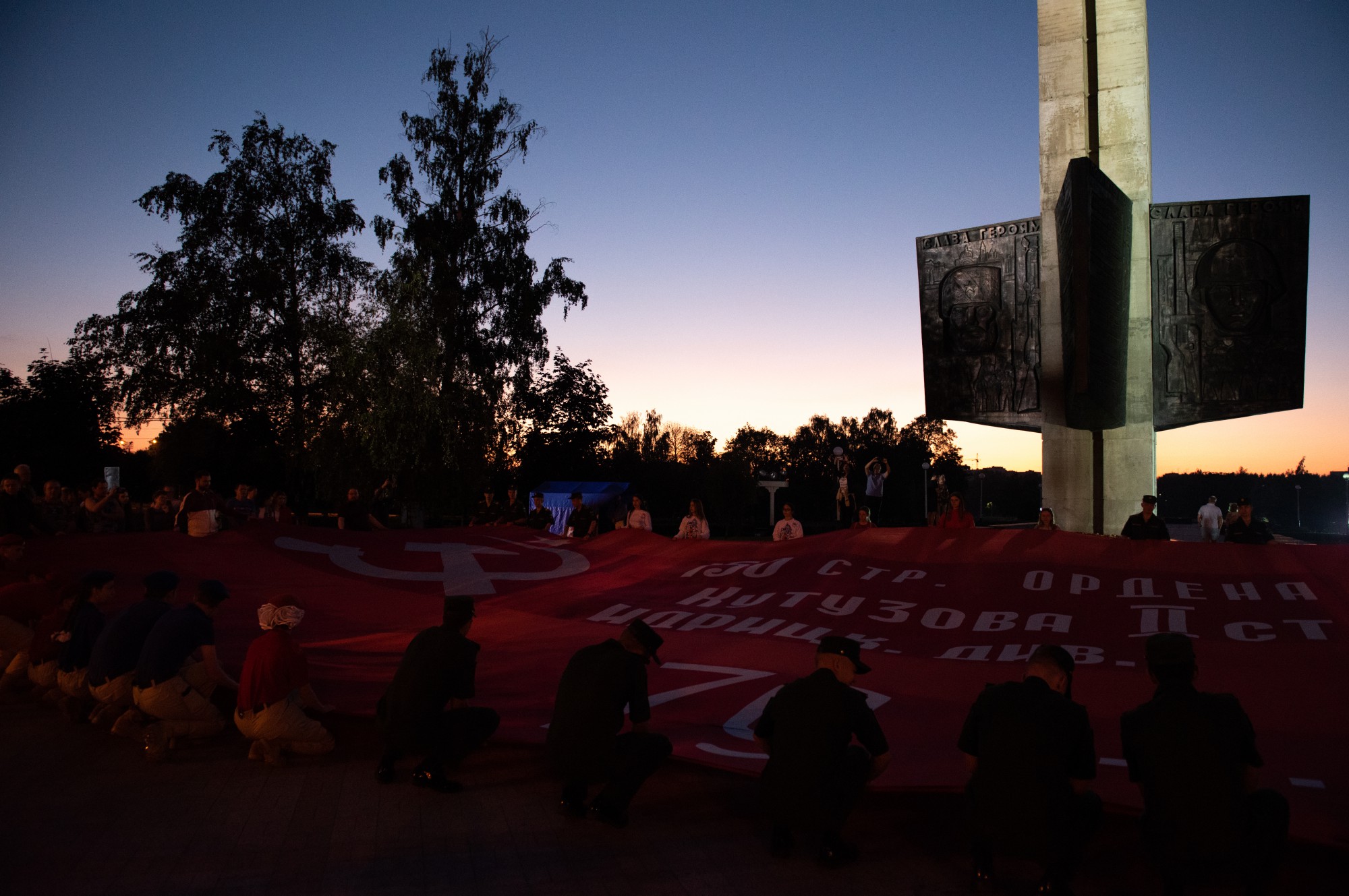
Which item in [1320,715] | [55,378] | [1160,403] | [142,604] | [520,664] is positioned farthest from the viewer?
[55,378]

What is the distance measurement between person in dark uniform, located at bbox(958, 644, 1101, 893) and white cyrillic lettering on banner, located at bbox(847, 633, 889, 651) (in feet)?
12.9

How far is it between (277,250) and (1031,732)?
33.0 meters

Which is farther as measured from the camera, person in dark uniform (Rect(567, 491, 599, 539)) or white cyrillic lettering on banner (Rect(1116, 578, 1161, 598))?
person in dark uniform (Rect(567, 491, 599, 539))

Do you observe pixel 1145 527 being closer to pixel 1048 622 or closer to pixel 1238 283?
pixel 1048 622

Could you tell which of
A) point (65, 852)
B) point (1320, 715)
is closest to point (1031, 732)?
point (1320, 715)

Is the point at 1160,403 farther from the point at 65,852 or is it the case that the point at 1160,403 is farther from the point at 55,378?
the point at 55,378

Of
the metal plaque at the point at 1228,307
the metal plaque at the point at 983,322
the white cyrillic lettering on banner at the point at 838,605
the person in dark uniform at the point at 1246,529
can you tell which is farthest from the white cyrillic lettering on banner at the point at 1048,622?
the metal plaque at the point at 983,322

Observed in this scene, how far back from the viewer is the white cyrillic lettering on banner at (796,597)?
385 inches

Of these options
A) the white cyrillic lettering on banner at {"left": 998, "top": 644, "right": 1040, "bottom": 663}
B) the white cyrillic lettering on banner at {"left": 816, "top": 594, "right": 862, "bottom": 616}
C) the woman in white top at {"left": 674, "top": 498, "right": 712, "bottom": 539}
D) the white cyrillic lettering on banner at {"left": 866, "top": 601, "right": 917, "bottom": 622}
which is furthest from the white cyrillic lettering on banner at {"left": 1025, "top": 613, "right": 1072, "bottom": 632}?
the woman in white top at {"left": 674, "top": 498, "right": 712, "bottom": 539}

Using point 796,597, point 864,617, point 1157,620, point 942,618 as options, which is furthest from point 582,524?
point 1157,620

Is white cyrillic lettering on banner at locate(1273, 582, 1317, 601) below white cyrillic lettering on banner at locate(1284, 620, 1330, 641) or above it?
above

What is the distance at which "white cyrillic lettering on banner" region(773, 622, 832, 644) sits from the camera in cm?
882

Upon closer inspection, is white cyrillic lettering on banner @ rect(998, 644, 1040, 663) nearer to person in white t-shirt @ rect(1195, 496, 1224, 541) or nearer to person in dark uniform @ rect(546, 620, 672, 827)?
person in dark uniform @ rect(546, 620, 672, 827)

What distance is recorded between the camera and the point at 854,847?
4.75 metres
